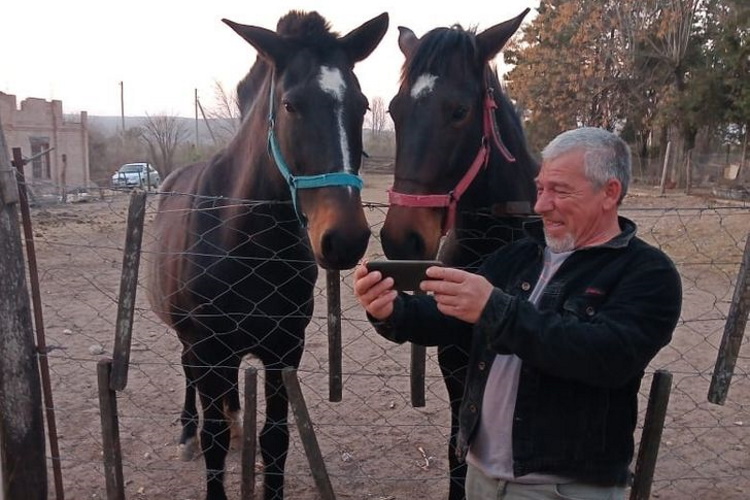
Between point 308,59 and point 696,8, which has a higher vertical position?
point 696,8

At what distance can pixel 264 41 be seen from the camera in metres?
2.74

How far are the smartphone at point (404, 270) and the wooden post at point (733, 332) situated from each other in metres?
1.54

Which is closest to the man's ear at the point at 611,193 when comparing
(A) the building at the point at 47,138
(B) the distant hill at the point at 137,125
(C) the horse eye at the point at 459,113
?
(C) the horse eye at the point at 459,113

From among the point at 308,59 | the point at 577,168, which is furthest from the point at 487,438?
the point at 308,59

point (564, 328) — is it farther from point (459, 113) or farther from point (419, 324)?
point (459, 113)

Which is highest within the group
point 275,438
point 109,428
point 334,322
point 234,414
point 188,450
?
point 334,322

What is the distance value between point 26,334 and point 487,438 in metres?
1.98

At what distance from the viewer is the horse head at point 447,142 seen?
243cm

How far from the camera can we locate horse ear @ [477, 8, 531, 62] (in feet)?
8.85

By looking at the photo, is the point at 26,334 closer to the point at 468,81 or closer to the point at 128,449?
the point at 128,449

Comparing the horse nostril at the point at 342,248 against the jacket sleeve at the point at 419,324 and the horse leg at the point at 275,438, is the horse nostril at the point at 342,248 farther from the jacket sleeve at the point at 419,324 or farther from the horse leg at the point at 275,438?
the horse leg at the point at 275,438

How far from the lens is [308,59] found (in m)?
2.69

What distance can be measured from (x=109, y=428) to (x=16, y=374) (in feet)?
1.48

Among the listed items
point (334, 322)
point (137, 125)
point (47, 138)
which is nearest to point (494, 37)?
point (334, 322)
